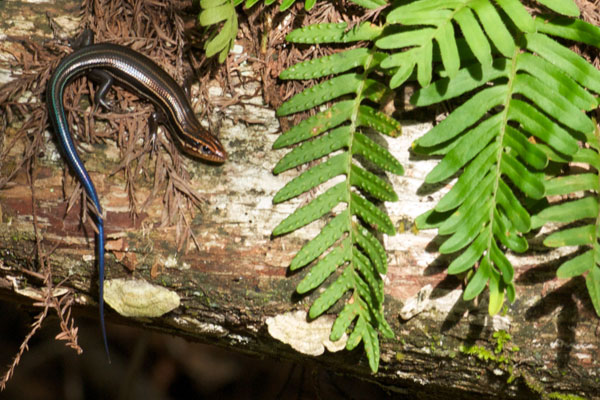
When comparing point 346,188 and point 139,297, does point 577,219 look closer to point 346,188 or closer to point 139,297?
point 346,188

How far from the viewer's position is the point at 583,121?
228 cm

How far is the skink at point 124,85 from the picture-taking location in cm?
274

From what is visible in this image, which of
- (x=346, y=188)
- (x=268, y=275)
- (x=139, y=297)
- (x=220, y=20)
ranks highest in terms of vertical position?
(x=220, y=20)

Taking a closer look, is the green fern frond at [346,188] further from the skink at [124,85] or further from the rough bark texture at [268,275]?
the skink at [124,85]

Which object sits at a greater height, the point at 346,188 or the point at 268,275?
the point at 346,188

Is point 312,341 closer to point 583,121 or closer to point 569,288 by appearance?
point 569,288

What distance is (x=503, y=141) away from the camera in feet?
7.83

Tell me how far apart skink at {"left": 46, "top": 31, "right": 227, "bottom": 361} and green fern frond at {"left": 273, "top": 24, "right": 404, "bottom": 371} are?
505mm

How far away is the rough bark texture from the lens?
2.58 meters

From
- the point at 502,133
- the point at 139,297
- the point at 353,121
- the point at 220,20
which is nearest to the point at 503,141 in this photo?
the point at 502,133

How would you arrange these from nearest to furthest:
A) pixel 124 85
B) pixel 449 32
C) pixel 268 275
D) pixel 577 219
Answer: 1. pixel 449 32
2. pixel 577 219
3. pixel 268 275
4. pixel 124 85

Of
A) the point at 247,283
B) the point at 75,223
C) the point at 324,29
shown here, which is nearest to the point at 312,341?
the point at 247,283

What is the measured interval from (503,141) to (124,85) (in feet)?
7.15

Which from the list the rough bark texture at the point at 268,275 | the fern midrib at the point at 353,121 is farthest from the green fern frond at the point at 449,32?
the rough bark texture at the point at 268,275
